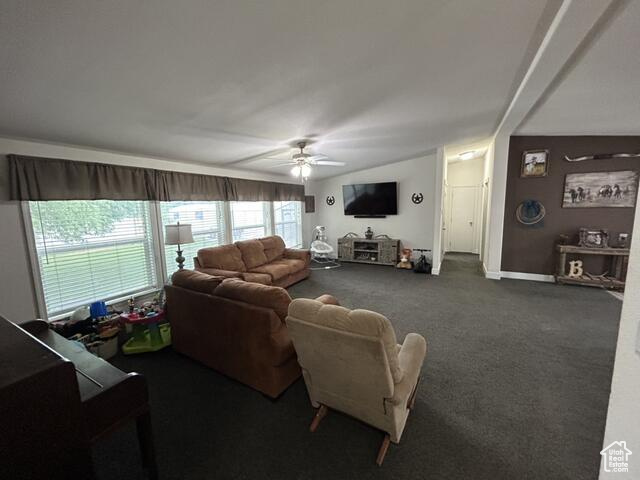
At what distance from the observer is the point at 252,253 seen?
4.67 m

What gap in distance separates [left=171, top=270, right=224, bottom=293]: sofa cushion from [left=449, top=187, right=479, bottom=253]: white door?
289 inches

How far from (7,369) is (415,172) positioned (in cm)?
662

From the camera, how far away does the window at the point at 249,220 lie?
204 inches

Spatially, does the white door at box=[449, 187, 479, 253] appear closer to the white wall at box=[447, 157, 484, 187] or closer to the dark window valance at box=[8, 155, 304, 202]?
the white wall at box=[447, 157, 484, 187]

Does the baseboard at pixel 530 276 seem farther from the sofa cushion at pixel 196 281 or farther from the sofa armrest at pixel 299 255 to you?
the sofa cushion at pixel 196 281

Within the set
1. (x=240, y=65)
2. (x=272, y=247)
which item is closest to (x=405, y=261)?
(x=272, y=247)

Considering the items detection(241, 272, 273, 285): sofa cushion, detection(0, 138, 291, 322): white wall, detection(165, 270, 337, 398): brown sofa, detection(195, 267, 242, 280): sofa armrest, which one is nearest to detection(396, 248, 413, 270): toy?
detection(241, 272, 273, 285): sofa cushion

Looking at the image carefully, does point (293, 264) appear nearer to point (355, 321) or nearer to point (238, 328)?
point (238, 328)

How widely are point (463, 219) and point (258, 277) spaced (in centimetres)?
643

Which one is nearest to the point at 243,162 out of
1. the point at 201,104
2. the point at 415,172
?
the point at 201,104

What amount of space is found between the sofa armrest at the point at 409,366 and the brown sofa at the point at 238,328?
0.65m

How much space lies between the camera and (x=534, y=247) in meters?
4.92

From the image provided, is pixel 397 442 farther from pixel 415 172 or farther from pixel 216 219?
pixel 415 172

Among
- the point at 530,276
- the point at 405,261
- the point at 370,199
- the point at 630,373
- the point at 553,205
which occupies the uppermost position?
the point at 370,199
